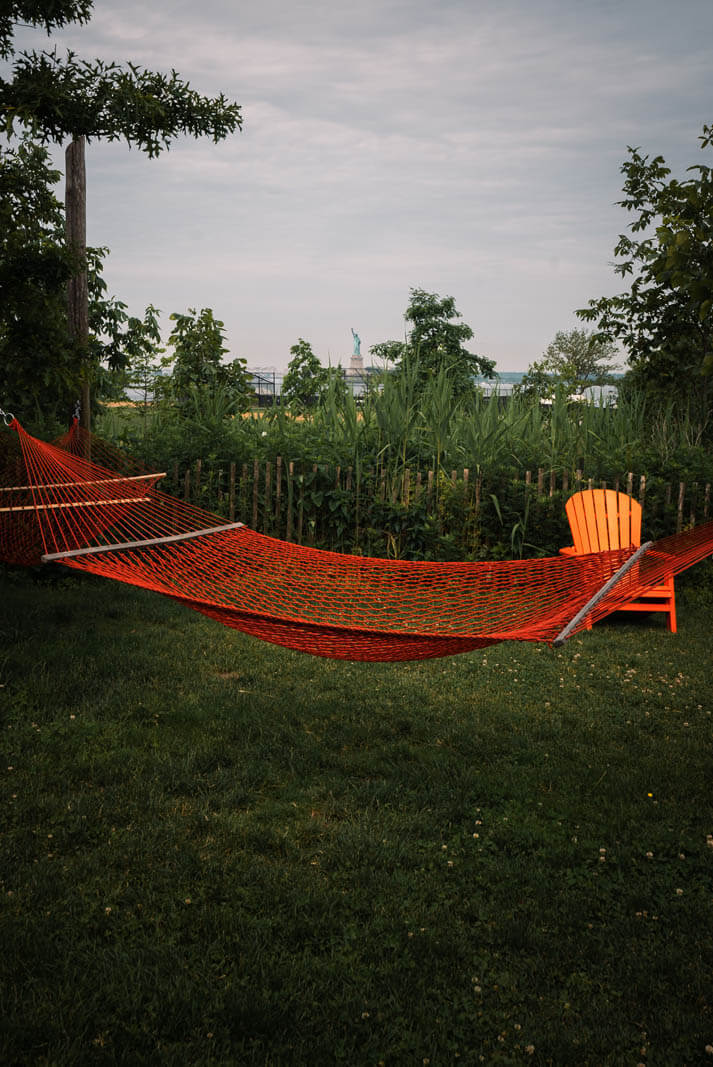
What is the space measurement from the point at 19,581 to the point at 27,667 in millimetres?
1661

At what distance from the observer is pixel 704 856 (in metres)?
1.97

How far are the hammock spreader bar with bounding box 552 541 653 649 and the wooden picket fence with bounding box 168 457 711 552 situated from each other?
2.91 metres

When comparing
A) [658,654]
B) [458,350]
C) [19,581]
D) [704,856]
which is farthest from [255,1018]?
[458,350]

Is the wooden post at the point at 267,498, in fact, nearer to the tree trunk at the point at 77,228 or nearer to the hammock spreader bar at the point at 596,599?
the tree trunk at the point at 77,228

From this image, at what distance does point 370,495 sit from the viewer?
17.5 ft

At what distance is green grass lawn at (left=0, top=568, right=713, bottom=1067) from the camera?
55.7 inches

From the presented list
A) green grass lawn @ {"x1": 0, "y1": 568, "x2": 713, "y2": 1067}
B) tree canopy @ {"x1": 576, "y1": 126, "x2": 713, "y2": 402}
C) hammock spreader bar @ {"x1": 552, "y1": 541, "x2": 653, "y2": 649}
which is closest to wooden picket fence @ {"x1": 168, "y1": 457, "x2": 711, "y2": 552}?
tree canopy @ {"x1": 576, "y1": 126, "x2": 713, "y2": 402}

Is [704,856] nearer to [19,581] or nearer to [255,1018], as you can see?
[255,1018]

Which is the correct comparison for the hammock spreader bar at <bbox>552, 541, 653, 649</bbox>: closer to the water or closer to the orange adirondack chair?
the orange adirondack chair

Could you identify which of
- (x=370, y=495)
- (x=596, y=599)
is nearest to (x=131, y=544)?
(x=596, y=599)

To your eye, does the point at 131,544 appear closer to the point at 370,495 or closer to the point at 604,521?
the point at 370,495

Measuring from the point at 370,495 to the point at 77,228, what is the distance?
2559 mm

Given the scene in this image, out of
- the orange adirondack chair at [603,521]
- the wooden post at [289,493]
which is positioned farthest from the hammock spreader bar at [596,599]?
the wooden post at [289,493]

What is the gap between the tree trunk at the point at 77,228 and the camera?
4969mm
